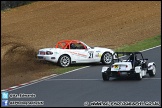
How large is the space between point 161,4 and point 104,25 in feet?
34.6

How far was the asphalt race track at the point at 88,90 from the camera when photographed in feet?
56.0

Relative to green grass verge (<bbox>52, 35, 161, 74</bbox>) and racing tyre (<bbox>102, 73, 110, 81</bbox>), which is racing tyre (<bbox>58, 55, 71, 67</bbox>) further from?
green grass verge (<bbox>52, 35, 161, 74</bbox>)

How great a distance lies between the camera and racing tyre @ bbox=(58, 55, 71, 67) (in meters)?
26.9

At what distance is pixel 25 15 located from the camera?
51531 millimetres

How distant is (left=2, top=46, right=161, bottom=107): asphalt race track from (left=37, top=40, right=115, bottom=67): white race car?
9.13 ft

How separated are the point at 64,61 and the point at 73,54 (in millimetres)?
656

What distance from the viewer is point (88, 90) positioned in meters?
19.3

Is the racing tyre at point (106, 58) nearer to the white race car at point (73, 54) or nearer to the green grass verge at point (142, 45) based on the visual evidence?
the white race car at point (73, 54)

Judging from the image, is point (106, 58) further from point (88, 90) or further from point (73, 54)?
A: point (88, 90)

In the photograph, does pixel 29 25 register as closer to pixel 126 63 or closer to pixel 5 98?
pixel 126 63

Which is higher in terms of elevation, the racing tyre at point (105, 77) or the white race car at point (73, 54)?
the white race car at point (73, 54)

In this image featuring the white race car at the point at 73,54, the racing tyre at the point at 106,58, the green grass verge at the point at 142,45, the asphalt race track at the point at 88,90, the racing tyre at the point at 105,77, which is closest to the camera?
the asphalt race track at the point at 88,90

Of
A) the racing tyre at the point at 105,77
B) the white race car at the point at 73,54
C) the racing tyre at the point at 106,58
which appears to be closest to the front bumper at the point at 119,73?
the racing tyre at the point at 105,77

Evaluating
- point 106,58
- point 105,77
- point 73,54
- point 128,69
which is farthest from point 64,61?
point 128,69
